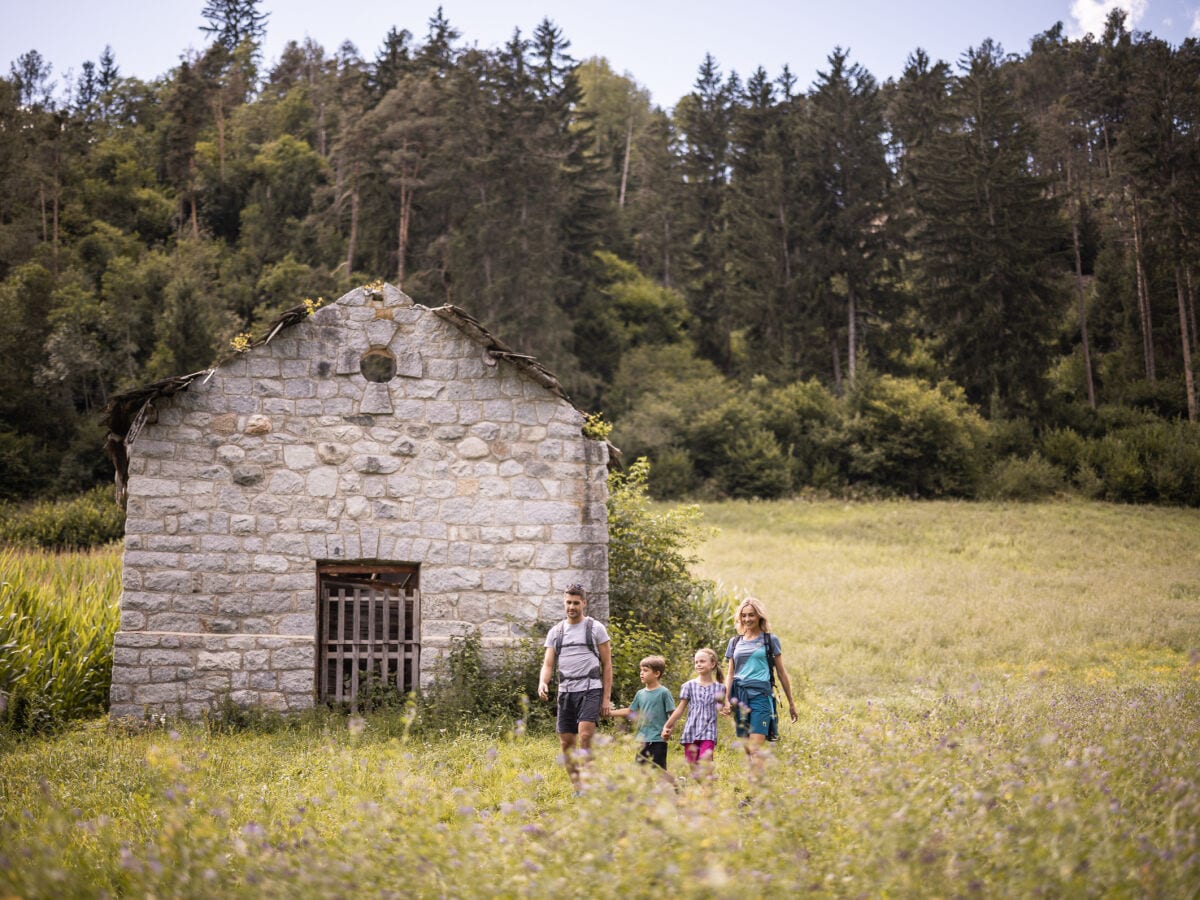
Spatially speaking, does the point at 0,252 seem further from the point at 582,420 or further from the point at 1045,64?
the point at 1045,64

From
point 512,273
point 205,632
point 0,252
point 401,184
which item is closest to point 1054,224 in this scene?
point 512,273

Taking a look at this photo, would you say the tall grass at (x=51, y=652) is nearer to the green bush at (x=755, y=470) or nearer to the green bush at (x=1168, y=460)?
the green bush at (x=755, y=470)

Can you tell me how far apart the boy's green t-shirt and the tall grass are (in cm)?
605

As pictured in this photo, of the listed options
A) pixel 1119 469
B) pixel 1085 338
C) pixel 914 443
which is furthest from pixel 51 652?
pixel 1085 338

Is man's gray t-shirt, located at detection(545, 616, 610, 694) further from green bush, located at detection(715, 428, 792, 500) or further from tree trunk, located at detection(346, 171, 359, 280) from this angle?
tree trunk, located at detection(346, 171, 359, 280)

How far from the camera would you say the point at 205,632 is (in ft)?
30.9

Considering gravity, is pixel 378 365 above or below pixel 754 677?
above

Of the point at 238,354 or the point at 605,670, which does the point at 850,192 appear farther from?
the point at 605,670

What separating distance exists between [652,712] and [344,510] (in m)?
4.19

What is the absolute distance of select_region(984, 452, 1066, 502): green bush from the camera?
33625mm

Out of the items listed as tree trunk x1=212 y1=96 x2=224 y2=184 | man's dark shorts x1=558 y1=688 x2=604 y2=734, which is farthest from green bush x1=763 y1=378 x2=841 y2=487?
tree trunk x1=212 y1=96 x2=224 y2=184

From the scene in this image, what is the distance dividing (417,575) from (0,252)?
3943 centimetres

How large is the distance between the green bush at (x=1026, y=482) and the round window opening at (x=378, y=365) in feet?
92.6

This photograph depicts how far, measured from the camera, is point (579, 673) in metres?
7.23
